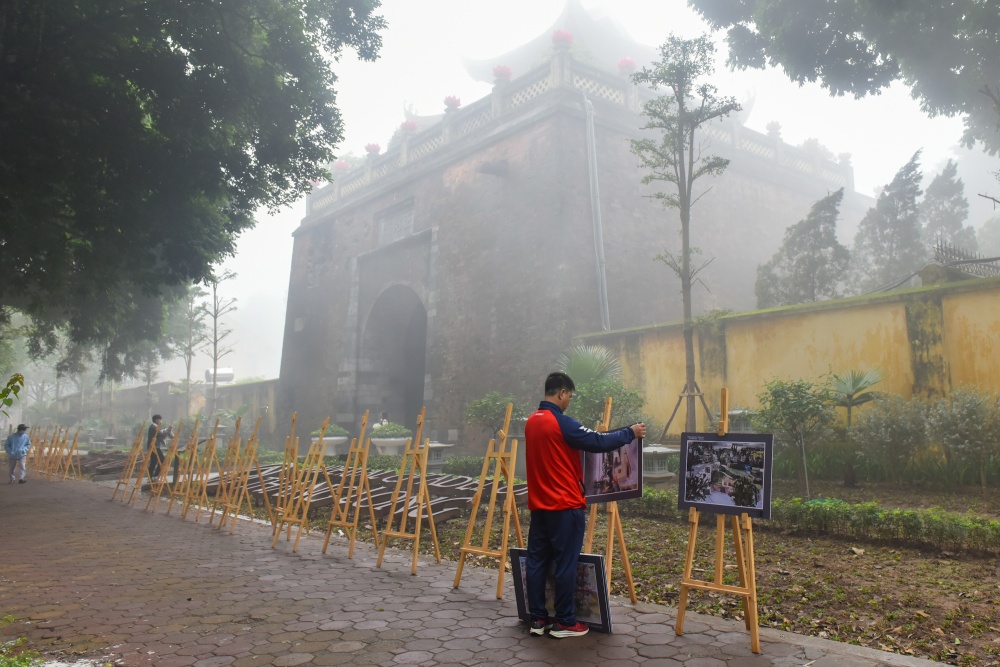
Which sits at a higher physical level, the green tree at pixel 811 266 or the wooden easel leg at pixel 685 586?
the green tree at pixel 811 266

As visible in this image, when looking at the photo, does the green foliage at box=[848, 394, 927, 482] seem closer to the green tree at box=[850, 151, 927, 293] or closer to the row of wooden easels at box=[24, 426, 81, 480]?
the green tree at box=[850, 151, 927, 293]

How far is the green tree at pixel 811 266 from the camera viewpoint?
1630cm

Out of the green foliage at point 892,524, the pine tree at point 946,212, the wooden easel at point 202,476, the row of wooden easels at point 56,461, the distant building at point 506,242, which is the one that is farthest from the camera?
the pine tree at point 946,212

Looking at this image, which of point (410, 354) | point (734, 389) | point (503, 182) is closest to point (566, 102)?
point (503, 182)

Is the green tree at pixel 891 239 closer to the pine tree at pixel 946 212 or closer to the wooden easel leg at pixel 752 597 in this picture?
the pine tree at pixel 946 212

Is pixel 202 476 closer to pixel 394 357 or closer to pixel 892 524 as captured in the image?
pixel 892 524

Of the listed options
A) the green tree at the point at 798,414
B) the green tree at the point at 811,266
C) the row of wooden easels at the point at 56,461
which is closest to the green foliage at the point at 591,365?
the green tree at the point at 798,414

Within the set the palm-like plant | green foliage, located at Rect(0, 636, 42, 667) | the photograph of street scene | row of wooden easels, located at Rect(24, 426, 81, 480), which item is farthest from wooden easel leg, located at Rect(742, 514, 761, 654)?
row of wooden easels, located at Rect(24, 426, 81, 480)

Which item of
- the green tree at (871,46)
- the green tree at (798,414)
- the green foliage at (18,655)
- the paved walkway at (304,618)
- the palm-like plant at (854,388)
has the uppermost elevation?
the green tree at (871,46)

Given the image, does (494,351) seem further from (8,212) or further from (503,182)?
(8,212)

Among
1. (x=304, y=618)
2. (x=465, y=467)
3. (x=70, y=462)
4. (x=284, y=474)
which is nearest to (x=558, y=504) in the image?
(x=304, y=618)

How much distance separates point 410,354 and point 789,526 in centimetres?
1772

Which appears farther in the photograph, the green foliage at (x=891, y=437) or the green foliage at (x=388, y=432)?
the green foliage at (x=388, y=432)

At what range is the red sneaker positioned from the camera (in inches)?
161
